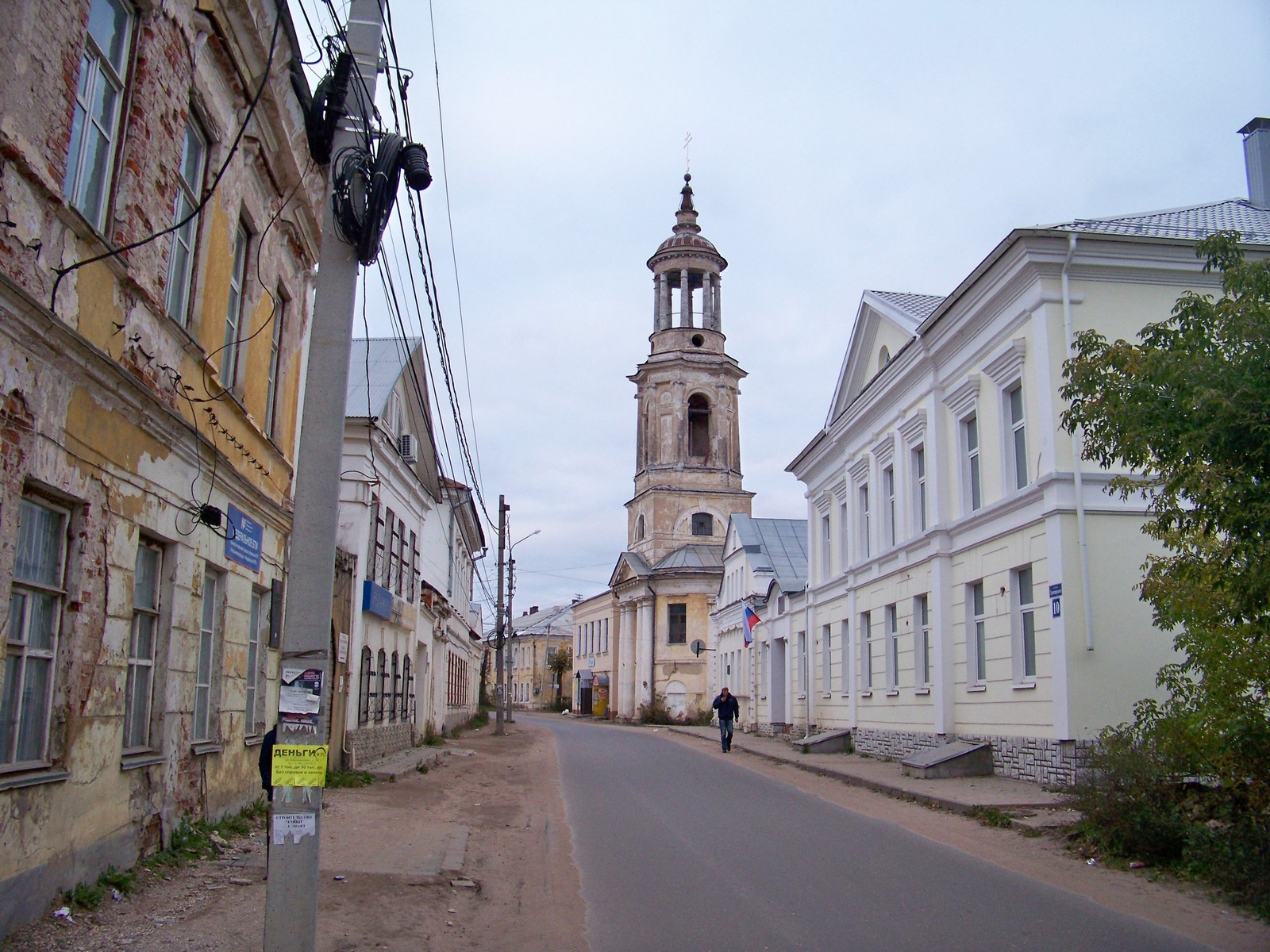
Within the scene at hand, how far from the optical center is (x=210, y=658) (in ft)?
35.5

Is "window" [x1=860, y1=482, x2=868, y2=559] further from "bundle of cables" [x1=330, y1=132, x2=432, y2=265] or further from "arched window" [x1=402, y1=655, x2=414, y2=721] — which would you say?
"bundle of cables" [x1=330, y1=132, x2=432, y2=265]

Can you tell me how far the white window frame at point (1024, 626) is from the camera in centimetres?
1692

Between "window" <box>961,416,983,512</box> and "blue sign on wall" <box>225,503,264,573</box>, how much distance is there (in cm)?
1256

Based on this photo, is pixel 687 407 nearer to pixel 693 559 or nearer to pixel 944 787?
pixel 693 559

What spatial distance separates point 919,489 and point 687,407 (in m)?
39.4

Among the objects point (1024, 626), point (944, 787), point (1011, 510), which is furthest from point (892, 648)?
point (944, 787)

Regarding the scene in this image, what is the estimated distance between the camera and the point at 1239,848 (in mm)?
8422

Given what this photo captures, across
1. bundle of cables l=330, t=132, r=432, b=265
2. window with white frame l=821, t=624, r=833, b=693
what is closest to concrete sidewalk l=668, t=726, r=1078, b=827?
window with white frame l=821, t=624, r=833, b=693

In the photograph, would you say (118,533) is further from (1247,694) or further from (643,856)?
(1247,694)

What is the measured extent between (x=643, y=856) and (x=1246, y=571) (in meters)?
6.11

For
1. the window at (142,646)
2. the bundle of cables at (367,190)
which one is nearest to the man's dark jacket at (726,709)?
the window at (142,646)

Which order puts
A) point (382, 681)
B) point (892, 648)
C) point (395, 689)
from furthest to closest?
1. point (395, 689)
2. point (892, 648)
3. point (382, 681)

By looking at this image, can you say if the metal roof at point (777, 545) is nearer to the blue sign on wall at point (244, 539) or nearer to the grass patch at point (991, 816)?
the grass patch at point (991, 816)

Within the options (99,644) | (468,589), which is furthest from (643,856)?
(468,589)
